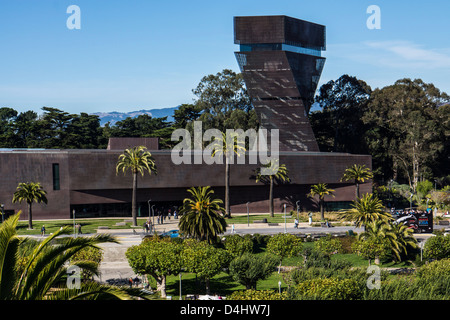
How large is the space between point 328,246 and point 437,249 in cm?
1044

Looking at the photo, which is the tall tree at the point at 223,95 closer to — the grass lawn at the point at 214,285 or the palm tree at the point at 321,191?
the palm tree at the point at 321,191

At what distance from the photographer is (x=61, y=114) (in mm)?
124062

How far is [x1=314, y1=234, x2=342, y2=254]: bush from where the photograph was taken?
54344 mm

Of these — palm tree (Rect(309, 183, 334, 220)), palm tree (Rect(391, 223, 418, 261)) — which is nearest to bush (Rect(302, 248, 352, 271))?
palm tree (Rect(391, 223, 418, 261))

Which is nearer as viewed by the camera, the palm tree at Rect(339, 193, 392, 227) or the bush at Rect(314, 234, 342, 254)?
the bush at Rect(314, 234, 342, 254)

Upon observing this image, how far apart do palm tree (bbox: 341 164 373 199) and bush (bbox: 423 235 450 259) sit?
89.8ft

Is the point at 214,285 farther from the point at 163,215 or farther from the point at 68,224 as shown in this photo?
the point at 163,215

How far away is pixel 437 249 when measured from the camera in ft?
166

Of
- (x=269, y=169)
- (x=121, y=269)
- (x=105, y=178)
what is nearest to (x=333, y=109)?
(x=269, y=169)
